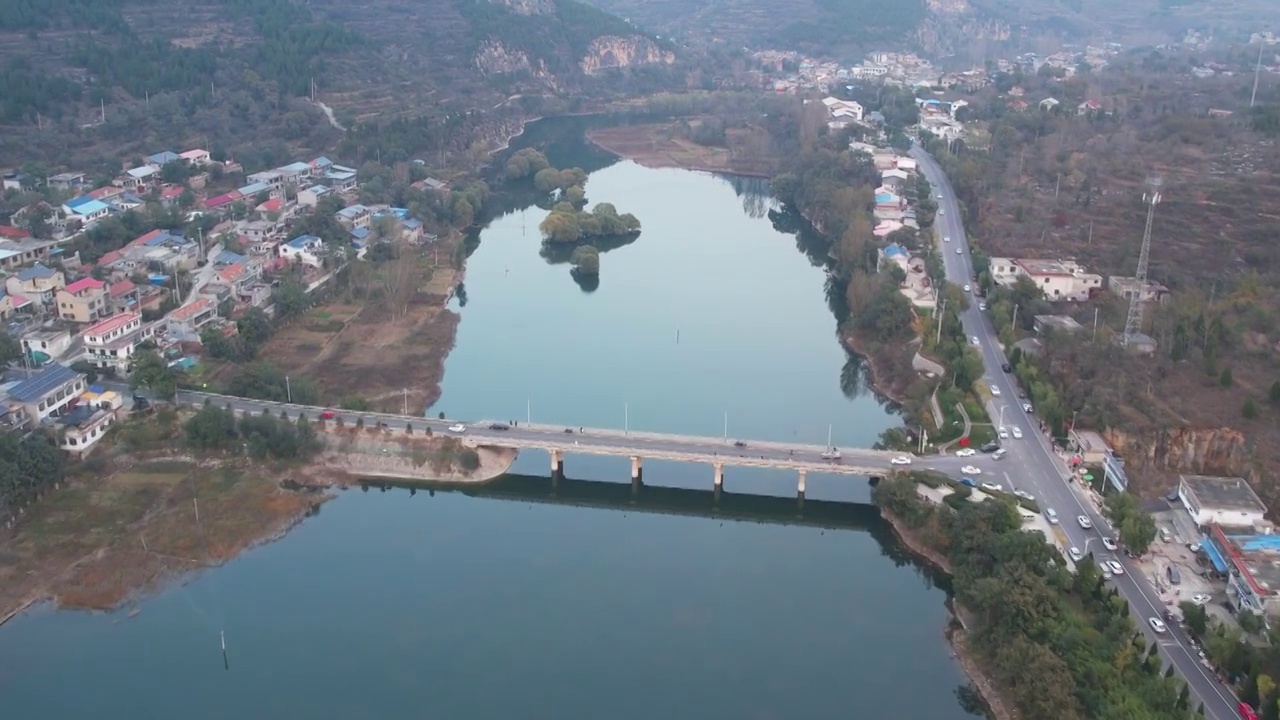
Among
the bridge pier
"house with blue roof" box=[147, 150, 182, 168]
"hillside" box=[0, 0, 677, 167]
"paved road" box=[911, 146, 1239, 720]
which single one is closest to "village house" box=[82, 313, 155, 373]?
the bridge pier

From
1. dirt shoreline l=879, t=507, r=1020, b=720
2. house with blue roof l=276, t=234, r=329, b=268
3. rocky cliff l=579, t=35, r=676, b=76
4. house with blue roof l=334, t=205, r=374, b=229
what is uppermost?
rocky cliff l=579, t=35, r=676, b=76

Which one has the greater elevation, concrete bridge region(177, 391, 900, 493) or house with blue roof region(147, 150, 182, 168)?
house with blue roof region(147, 150, 182, 168)

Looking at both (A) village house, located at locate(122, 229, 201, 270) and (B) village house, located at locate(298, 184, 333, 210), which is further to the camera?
(B) village house, located at locate(298, 184, 333, 210)

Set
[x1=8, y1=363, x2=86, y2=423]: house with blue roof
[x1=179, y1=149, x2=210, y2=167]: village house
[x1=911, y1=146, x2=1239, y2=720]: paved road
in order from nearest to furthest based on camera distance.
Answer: [x1=911, y1=146, x2=1239, y2=720]: paved road < [x1=8, y1=363, x2=86, y2=423]: house with blue roof < [x1=179, y1=149, x2=210, y2=167]: village house

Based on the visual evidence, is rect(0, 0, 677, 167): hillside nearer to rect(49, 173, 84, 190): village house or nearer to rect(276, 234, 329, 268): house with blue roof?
rect(49, 173, 84, 190): village house

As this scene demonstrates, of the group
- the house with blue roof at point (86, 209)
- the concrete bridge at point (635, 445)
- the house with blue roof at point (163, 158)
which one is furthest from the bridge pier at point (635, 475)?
the house with blue roof at point (163, 158)

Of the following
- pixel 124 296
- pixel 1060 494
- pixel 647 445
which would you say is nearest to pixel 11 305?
pixel 124 296

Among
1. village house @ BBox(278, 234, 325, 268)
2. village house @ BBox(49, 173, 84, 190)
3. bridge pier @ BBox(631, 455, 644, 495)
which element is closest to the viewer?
bridge pier @ BBox(631, 455, 644, 495)

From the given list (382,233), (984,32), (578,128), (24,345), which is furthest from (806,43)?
(24,345)

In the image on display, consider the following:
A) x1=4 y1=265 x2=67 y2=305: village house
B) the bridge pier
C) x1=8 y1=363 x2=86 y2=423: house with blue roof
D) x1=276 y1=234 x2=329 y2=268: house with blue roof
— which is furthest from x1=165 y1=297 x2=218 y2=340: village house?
the bridge pier
